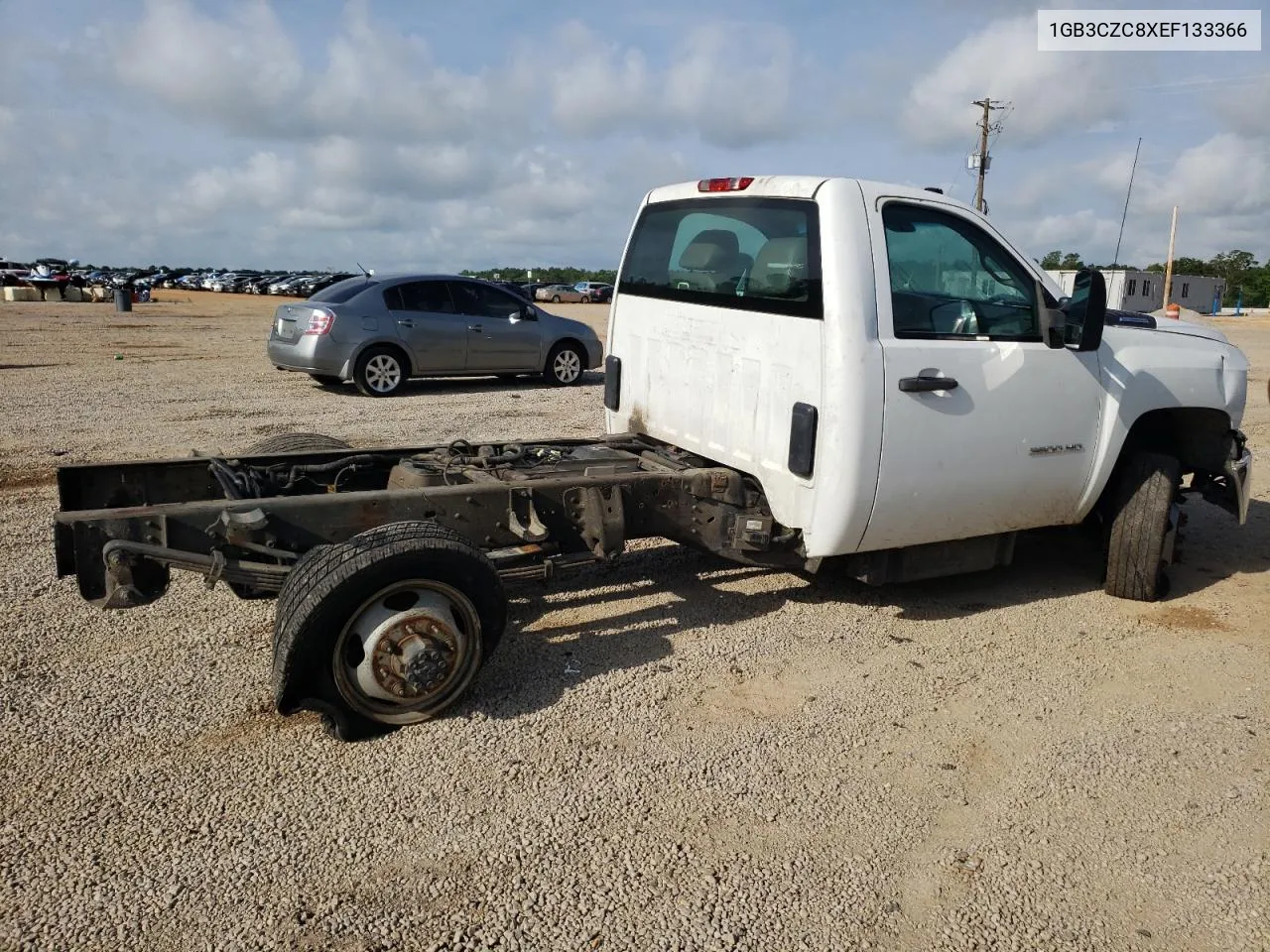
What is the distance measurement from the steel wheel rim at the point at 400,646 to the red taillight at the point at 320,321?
9.45 metres

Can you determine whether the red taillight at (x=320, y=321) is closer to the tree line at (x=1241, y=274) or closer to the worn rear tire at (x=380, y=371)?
the worn rear tire at (x=380, y=371)

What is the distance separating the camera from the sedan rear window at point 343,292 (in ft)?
42.0

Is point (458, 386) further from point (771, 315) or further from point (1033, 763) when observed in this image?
point (1033, 763)

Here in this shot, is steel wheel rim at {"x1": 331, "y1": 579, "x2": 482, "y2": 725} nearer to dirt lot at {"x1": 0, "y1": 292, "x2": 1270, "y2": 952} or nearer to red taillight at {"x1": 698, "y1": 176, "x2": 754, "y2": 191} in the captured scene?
dirt lot at {"x1": 0, "y1": 292, "x2": 1270, "y2": 952}

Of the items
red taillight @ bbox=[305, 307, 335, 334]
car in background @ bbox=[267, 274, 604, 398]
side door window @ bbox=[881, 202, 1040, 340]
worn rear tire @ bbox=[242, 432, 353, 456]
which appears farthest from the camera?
car in background @ bbox=[267, 274, 604, 398]

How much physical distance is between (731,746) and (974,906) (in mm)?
1056

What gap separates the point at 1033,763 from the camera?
3.64 meters

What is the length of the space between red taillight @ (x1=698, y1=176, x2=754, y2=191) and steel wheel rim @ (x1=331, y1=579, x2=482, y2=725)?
2.46m

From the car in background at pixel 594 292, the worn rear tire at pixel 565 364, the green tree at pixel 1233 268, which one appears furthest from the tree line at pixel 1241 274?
the worn rear tire at pixel 565 364

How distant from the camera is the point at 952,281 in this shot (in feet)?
15.1

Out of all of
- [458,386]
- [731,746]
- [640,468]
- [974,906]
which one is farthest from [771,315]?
[458,386]

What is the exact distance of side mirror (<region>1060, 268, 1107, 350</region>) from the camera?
450 cm

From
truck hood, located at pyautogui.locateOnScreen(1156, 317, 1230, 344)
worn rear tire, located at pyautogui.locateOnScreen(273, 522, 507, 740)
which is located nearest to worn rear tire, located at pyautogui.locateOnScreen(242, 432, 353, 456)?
worn rear tire, located at pyautogui.locateOnScreen(273, 522, 507, 740)

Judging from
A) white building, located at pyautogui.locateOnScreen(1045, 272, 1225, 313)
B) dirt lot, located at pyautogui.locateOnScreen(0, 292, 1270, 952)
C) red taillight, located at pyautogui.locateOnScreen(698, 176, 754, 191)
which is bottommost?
dirt lot, located at pyautogui.locateOnScreen(0, 292, 1270, 952)
